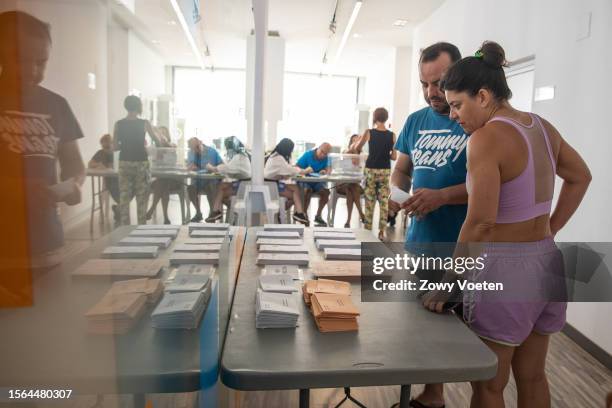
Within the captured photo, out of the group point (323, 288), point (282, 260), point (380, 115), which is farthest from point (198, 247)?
point (380, 115)

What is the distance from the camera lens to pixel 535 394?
1.48 meters

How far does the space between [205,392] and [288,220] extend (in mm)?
5414

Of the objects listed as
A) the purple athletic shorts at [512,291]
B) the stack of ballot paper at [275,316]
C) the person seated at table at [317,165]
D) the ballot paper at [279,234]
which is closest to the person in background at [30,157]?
the stack of ballot paper at [275,316]

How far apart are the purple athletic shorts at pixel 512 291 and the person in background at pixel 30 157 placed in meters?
1.27

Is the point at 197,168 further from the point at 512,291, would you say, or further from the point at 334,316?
the point at 512,291

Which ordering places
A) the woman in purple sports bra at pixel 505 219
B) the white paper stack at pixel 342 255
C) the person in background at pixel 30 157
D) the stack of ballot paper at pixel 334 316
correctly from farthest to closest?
the white paper stack at pixel 342 255, the woman in purple sports bra at pixel 505 219, the stack of ballot paper at pixel 334 316, the person in background at pixel 30 157

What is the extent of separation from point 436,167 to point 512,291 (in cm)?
66

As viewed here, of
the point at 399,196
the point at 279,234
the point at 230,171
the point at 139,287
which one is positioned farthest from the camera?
the point at 230,171

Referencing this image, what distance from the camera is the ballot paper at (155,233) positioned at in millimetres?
583

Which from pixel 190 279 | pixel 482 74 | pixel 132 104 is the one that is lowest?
pixel 190 279

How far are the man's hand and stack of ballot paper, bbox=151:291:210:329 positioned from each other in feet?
3.47

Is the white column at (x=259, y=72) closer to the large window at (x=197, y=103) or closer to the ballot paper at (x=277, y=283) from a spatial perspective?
the large window at (x=197, y=103)

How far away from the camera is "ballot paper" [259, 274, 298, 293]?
141cm

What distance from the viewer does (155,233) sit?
2.23 feet
